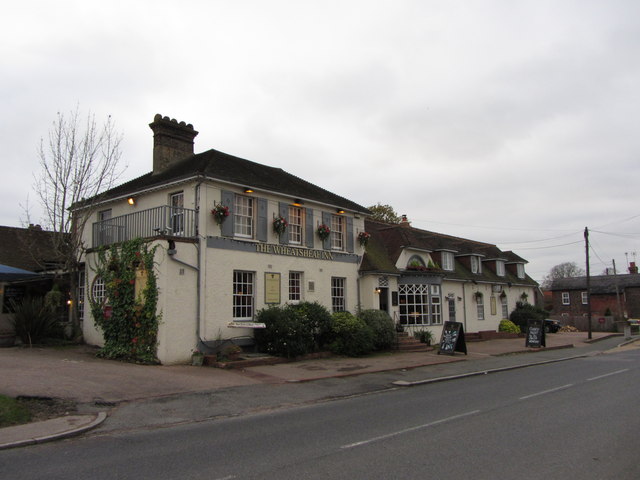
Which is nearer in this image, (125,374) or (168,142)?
(125,374)

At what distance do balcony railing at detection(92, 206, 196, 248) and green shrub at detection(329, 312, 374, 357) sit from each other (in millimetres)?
6535

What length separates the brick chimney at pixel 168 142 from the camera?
20859 millimetres

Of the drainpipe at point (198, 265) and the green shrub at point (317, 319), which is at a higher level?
the drainpipe at point (198, 265)

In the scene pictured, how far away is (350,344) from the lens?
19.0 metres

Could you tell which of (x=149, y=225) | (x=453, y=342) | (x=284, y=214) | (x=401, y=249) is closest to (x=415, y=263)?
(x=401, y=249)

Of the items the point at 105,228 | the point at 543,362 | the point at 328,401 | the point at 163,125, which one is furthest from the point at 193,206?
the point at 543,362

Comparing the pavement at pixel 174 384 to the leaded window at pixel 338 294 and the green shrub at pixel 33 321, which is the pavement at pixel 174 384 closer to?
the green shrub at pixel 33 321

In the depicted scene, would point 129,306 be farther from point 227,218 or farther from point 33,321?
point 33,321

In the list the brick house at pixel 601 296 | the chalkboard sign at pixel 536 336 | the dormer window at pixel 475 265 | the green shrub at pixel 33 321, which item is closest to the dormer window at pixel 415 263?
the chalkboard sign at pixel 536 336

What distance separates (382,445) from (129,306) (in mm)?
11229

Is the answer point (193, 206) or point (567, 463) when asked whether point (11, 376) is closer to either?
point (193, 206)

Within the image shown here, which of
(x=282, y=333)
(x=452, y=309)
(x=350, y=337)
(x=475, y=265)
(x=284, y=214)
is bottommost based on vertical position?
(x=350, y=337)

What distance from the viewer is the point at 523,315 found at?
34.5 meters

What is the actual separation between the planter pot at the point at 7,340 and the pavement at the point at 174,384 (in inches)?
30.7
